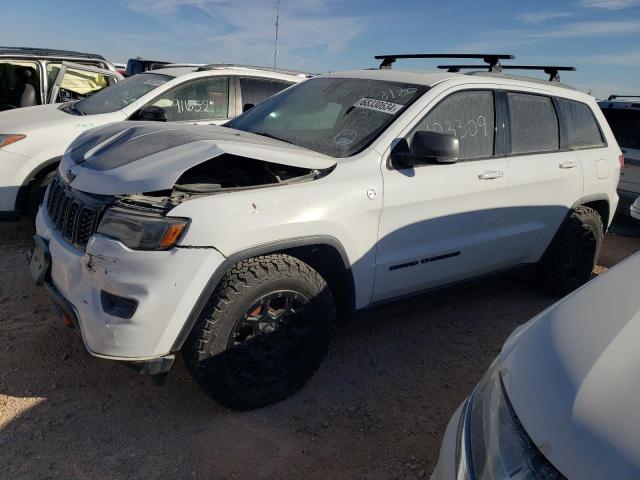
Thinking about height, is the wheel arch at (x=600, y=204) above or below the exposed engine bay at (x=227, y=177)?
below

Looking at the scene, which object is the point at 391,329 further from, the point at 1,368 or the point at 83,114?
the point at 83,114

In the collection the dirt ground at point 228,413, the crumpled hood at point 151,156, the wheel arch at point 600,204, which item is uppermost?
the crumpled hood at point 151,156

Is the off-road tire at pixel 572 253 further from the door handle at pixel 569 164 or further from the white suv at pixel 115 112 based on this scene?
the white suv at pixel 115 112

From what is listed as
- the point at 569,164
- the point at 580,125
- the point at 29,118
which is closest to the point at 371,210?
the point at 569,164

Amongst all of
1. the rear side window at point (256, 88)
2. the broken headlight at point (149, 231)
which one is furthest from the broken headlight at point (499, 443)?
the rear side window at point (256, 88)

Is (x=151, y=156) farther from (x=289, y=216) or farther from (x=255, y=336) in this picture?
(x=255, y=336)

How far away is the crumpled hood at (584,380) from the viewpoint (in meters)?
1.21

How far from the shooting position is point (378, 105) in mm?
3303

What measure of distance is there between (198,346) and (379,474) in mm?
999

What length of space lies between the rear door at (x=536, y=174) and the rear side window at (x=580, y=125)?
0.13 metres

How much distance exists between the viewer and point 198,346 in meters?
2.51

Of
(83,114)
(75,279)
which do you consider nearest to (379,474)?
(75,279)

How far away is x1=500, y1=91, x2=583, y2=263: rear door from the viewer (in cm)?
373

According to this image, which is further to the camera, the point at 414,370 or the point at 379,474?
the point at 414,370
